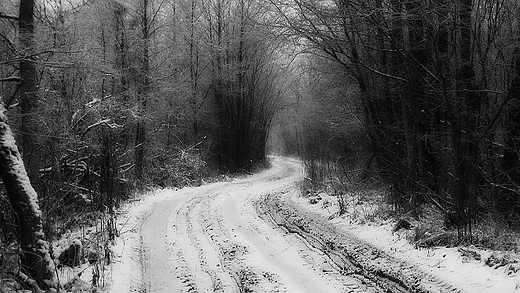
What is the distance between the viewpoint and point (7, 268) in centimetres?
464

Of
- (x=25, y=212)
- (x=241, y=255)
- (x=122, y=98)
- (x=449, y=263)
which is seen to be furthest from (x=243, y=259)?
(x=122, y=98)

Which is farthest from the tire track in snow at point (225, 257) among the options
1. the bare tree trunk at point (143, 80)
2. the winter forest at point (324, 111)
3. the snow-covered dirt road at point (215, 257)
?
the bare tree trunk at point (143, 80)

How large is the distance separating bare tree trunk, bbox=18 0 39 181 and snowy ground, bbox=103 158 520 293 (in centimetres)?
208

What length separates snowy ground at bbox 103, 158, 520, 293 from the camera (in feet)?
16.3

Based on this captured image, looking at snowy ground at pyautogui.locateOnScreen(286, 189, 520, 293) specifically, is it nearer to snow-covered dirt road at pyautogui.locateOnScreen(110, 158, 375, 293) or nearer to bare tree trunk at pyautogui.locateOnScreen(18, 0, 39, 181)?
snow-covered dirt road at pyautogui.locateOnScreen(110, 158, 375, 293)

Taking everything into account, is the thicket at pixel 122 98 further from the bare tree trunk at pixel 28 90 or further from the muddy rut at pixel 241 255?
the muddy rut at pixel 241 255

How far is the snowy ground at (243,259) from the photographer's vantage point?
497 cm

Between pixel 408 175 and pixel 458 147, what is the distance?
171cm

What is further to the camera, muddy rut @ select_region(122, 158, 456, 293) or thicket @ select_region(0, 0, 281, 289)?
thicket @ select_region(0, 0, 281, 289)

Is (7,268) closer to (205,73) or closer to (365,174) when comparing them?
(365,174)

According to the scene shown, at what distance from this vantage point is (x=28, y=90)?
30.1 ft

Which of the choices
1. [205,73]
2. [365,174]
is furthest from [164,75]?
[365,174]

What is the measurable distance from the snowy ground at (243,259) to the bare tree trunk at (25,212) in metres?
0.85

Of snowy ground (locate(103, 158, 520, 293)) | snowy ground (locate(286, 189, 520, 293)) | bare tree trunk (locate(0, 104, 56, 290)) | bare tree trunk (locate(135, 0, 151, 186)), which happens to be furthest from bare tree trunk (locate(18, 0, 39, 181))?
bare tree trunk (locate(135, 0, 151, 186))
